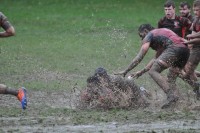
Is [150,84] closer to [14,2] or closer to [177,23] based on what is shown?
[177,23]

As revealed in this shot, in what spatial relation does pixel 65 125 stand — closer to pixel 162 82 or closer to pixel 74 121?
pixel 74 121

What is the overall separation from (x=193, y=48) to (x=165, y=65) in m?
0.97

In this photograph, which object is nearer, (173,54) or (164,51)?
(173,54)

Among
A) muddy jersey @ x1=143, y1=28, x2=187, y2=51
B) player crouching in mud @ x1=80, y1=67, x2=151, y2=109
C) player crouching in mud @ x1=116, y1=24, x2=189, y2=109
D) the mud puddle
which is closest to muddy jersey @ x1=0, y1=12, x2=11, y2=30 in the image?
player crouching in mud @ x1=80, y1=67, x2=151, y2=109

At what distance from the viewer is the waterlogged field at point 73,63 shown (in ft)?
33.1

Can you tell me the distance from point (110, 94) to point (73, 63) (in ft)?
24.0

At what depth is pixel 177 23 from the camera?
49.8 feet

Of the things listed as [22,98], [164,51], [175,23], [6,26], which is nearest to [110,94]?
[164,51]

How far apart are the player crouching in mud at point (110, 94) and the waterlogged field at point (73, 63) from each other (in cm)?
18

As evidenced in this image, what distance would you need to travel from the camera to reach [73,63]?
1900 centimetres

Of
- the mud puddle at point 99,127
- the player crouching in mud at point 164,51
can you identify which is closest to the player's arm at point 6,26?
the mud puddle at point 99,127

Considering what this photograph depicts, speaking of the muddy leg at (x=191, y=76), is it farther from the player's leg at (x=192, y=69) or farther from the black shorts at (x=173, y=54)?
the black shorts at (x=173, y=54)

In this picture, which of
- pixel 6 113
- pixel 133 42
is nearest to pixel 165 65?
pixel 6 113

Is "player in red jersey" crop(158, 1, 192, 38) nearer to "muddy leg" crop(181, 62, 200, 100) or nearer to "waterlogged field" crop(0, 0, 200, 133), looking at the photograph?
"waterlogged field" crop(0, 0, 200, 133)
